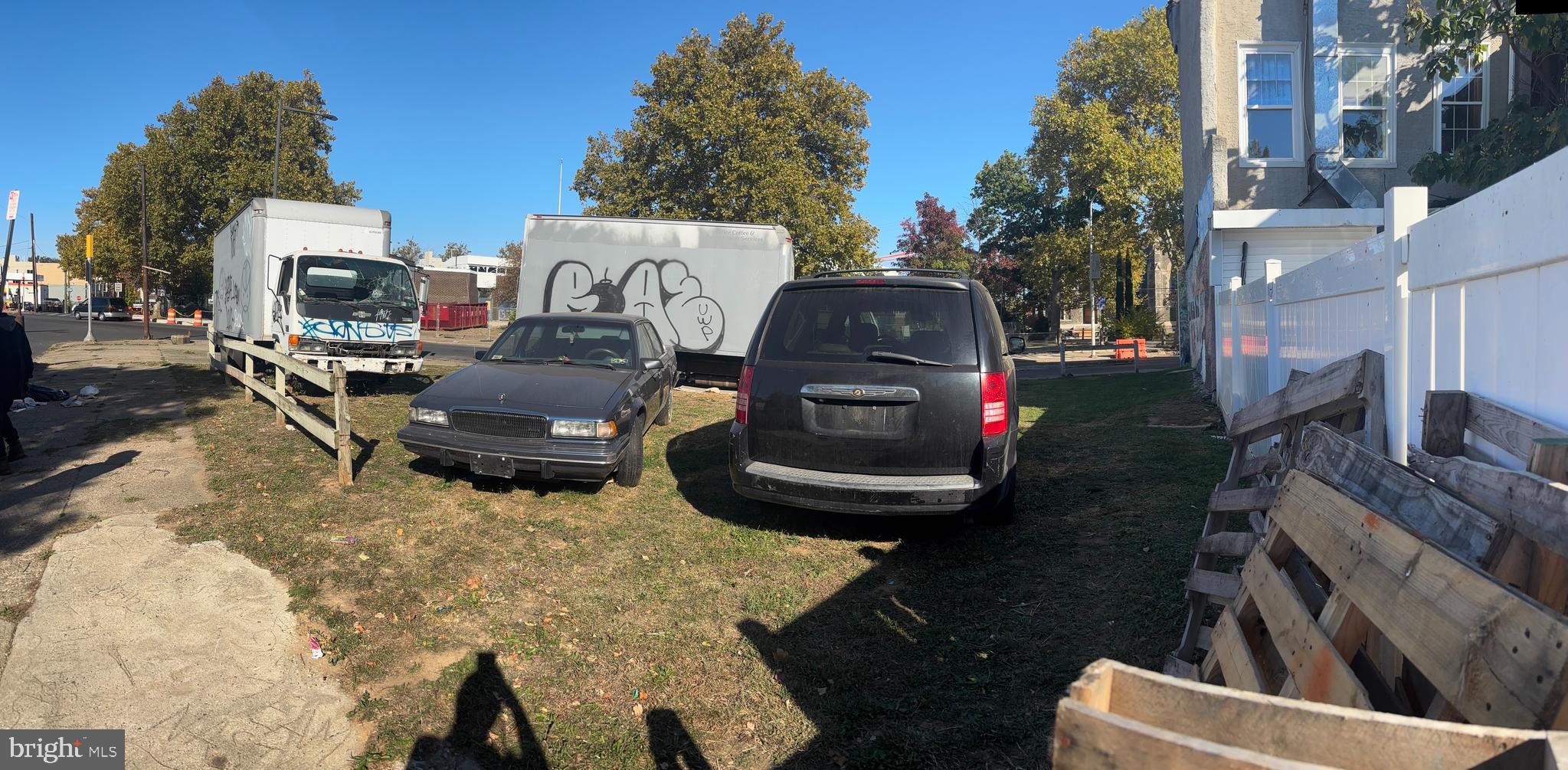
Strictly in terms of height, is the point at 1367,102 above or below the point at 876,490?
above

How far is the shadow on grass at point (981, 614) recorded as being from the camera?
143 inches

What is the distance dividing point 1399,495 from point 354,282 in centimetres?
1365

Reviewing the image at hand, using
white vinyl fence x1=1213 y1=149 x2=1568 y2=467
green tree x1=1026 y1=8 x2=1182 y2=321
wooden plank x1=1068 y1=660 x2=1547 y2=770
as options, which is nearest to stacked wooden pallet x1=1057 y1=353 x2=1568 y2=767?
wooden plank x1=1068 y1=660 x2=1547 y2=770

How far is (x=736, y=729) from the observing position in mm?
3701

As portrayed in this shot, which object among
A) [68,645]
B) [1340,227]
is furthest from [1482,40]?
[68,645]

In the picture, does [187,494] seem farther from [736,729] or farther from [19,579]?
[736,729]

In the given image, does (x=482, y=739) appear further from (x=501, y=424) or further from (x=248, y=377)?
(x=248, y=377)

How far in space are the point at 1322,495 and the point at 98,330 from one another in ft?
154

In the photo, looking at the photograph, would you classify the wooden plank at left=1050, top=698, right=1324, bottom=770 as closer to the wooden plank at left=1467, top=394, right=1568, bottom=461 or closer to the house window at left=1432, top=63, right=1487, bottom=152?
the wooden plank at left=1467, top=394, right=1568, bottom=461

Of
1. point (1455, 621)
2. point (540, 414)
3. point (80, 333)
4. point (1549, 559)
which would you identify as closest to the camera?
point (1455, 621)

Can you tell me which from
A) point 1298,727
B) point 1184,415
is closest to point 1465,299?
point 1298,727

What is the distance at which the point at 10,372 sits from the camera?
7.27m

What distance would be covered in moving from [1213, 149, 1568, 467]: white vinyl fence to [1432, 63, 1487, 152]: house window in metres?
11.6

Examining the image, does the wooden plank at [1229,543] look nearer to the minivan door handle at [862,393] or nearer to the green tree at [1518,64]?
the minivan door handle at [862,393]
